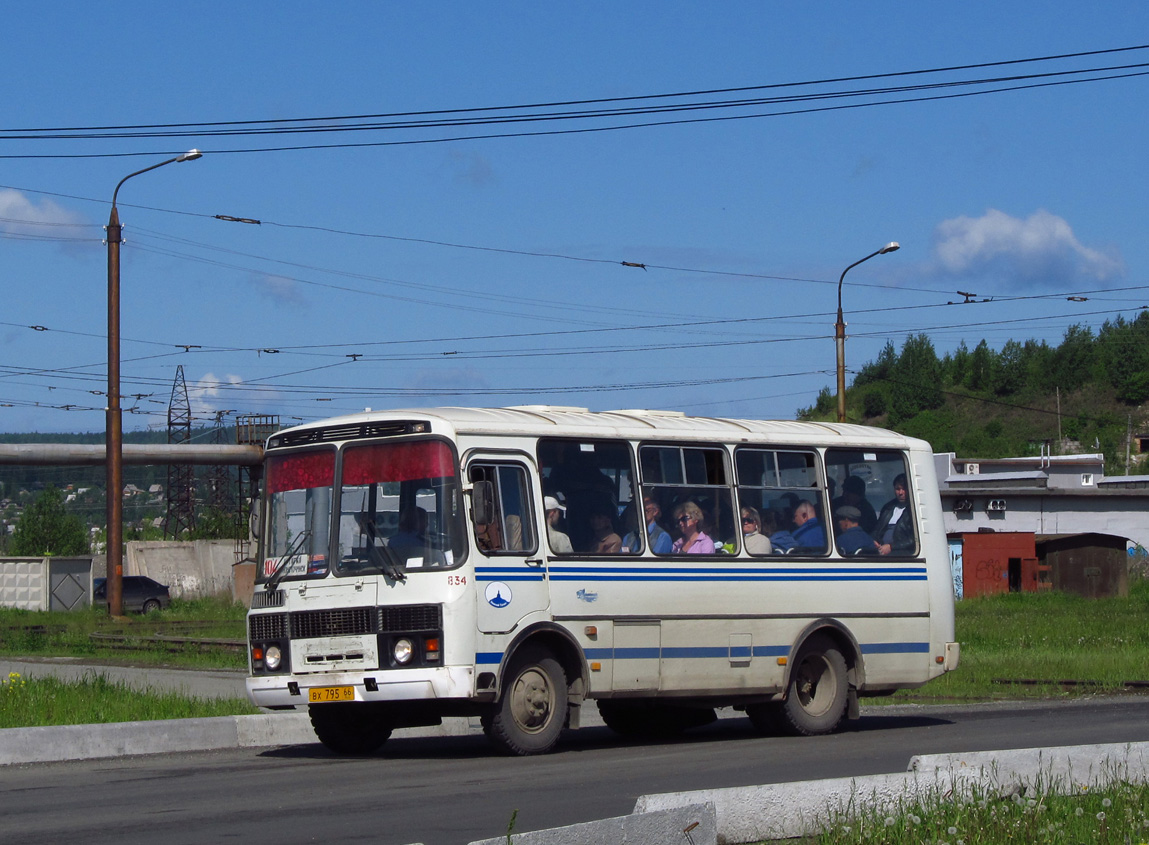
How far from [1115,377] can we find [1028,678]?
506 ft

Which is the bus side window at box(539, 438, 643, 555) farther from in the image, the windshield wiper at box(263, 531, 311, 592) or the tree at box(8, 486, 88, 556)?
the tree at box(8, 486, 88, 556)

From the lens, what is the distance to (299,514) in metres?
12.7

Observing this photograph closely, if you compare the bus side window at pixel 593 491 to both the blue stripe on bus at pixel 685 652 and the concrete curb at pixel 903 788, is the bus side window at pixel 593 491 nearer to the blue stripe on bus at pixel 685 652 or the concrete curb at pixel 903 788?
the blue stripe on bus at pixel 685 652

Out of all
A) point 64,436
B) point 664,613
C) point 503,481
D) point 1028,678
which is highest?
point 64,436

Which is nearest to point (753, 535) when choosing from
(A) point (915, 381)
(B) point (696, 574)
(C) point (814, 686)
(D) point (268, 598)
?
(B) point (696, 574)

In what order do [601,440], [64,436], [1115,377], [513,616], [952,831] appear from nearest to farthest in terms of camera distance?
[952,831], [513,616], [601,440], [64,436], [1115,377]

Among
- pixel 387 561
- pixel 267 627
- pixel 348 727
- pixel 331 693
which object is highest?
pixel 387 561

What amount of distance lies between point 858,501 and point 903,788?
25.0 ft

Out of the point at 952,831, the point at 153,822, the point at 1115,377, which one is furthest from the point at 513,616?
the point at 1115,377

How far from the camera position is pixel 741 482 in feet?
46.6

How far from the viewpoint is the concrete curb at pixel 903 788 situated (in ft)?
22.8

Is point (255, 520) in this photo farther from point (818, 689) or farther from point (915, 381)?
point (915, 381)

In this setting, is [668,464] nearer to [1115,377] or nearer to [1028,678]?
[1028,678]

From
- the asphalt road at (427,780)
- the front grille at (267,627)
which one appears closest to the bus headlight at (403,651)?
the asphalt road at (427,780)
